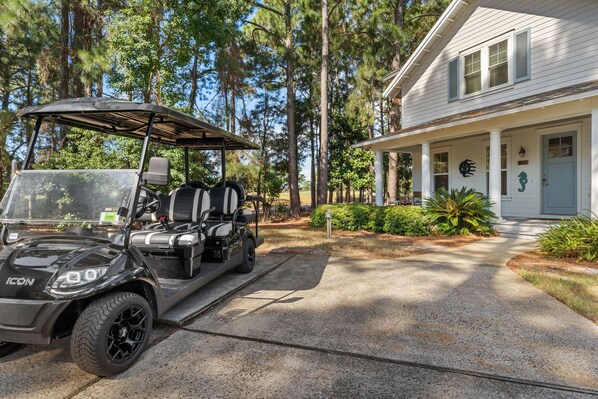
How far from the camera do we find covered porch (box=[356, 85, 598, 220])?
689 cm

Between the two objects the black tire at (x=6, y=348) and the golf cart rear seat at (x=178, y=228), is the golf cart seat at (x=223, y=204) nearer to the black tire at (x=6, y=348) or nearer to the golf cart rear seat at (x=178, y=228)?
the golf cart rear seat at (x=178, y=228)

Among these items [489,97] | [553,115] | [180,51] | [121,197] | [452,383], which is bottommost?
[452,383]

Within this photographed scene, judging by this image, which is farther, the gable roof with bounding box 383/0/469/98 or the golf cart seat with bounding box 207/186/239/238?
the gable roof with bounding box 383/0/469/98

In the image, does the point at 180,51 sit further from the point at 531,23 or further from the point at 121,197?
the point at 531,23

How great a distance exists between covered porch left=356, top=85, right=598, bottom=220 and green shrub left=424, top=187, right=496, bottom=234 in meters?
0.50

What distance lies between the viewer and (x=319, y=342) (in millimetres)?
2688

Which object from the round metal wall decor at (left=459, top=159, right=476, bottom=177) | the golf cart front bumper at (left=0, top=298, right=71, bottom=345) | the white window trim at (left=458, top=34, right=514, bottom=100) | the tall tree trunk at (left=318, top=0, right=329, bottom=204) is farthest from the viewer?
the tall tree trunk at (left=318, top=0, right=329, bottom=204)

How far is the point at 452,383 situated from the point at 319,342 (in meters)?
1.01

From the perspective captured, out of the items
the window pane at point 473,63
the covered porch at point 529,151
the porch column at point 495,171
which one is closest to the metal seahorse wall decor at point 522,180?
the covered porch at point 529,151

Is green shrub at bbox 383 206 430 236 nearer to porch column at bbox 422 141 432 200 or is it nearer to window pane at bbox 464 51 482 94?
porch column at bbox 422 141 432 200

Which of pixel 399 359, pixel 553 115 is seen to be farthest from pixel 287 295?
pixel 553 115

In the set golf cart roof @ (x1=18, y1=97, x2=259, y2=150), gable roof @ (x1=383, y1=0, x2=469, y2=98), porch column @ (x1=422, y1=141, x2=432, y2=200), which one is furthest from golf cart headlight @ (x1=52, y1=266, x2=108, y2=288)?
gable roof @ (x1=383, y1=0, x2=469, y2=98)

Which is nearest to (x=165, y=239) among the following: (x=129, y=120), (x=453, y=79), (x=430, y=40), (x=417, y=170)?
(x=129, y=120)

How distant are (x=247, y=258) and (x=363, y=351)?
2.65 metres
